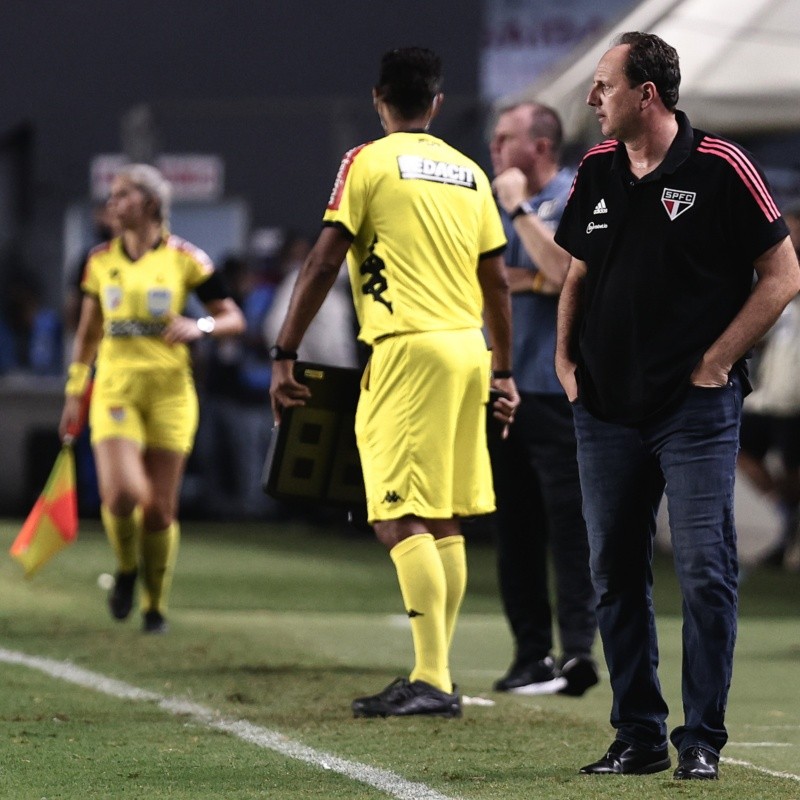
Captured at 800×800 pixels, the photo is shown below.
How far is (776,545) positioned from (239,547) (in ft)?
12.8

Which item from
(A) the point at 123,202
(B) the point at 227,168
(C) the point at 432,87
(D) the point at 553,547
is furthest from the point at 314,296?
(B) the point at 227,168

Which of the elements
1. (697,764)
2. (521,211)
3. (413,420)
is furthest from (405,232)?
(697,764)

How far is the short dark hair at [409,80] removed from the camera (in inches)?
277

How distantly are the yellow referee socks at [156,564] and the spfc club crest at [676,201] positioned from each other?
483 centimetres

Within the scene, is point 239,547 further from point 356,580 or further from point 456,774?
point 456,774

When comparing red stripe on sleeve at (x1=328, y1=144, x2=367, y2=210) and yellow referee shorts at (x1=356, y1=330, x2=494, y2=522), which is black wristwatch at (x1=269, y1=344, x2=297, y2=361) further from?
red stripe on sleeve at (x1=328, y1=144, x2=367, y2=210)

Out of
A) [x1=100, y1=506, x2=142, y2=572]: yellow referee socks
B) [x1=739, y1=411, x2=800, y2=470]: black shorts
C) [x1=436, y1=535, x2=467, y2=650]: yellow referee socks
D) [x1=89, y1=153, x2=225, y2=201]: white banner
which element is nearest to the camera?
[x1=436, y1=535, x2=467, y2=650]: yellow referee socks

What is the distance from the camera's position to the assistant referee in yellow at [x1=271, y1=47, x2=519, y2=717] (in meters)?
6.95

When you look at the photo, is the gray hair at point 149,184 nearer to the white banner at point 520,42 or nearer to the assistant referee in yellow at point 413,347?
the assistant referee in yellow at point 413,347

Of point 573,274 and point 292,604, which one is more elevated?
point 573,274

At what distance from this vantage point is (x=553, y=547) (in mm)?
8188

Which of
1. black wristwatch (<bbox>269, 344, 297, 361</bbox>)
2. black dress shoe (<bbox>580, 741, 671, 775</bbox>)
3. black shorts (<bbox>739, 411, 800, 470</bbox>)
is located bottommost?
black dress shoe (<bbox>580, 741, 671, 775</bbox>)

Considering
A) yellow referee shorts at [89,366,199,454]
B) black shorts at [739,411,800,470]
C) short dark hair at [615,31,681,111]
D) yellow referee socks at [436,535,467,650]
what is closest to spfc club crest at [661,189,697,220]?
short dark hair at [615,31,681,111]

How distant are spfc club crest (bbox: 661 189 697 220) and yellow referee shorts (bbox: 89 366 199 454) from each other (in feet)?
15.4
